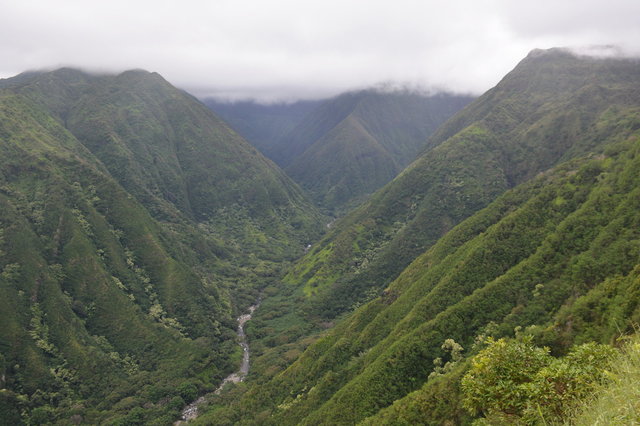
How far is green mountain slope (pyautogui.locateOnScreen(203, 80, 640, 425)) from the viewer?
65125mm

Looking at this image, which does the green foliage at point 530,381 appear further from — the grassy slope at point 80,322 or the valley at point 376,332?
the grassy slope at point 80,322

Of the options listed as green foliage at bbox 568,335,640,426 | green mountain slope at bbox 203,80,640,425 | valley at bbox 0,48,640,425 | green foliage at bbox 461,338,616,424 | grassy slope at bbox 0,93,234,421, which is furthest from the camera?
grassy slope at bbox 0,93,234,421

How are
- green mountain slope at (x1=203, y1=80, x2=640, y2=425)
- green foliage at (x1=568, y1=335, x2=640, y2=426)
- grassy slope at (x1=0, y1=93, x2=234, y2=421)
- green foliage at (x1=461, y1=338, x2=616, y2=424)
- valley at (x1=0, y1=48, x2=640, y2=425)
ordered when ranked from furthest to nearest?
grassy slope at (x1=0, y1=93, x2=234, y2=421) < green mountain slope at (x1=203, y1=80, x2=640, y2=425) < valley at (x1=0, y1=48, x2=640, y2=425) < green foliage at (x1=461, y1=338, x2=616, y2=424) < green foliage at (x1=568, y1=335, x2=640, y2=426)

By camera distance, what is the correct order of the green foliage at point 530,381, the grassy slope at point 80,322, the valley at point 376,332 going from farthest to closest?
the grassy slope at point 80,322, the valley at point 376,332, the green foliage at point 530,381

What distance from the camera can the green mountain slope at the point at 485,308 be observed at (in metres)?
65.1

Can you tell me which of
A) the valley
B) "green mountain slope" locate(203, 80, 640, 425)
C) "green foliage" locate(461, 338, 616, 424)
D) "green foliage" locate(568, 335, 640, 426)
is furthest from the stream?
"green foliage" locate(568, 335, 640, 426)

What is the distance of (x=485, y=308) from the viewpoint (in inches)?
3588

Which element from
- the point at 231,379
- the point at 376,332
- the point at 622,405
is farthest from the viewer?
the point at 231,379

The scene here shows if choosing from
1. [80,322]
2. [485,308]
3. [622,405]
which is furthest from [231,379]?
[622,405]

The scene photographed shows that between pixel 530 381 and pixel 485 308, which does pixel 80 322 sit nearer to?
pixel 485 308

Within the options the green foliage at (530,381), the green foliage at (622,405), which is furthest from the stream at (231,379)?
the green foliage at (622,405)

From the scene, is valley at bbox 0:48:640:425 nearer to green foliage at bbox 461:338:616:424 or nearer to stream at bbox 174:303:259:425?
green foliage at bbox 461:338:616:424

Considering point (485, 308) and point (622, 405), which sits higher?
point (622, 405)

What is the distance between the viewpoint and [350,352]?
120125 millimetres
